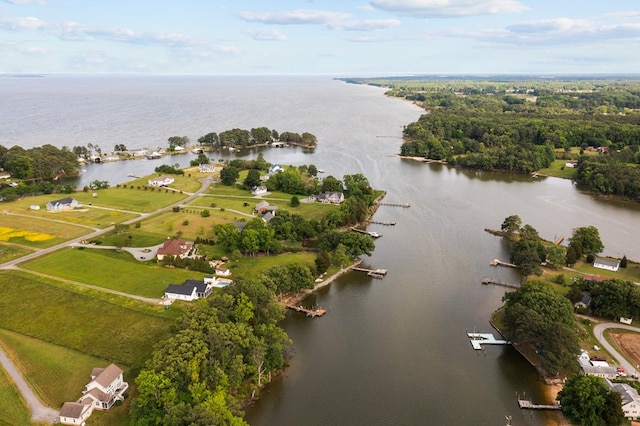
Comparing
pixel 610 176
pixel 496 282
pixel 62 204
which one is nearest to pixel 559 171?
pixel 610 176

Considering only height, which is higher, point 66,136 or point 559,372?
point 66,136

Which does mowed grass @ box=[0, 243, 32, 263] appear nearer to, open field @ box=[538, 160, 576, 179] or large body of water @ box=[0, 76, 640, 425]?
large body of water @ box=[0, 76, 640, 425]

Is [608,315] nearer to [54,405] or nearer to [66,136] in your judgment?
[54,405]

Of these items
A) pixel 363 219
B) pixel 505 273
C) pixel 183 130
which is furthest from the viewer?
pixel 183 130

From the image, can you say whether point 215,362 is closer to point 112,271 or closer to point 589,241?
point 112,271

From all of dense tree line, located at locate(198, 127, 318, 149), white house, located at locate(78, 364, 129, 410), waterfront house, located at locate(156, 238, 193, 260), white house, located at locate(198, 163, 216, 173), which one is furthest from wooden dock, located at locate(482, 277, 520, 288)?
dense tree line, located at locate(198, 127, 318, 149)

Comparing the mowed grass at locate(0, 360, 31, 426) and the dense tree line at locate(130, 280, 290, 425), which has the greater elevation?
the dense tree line at locate(130, 280, 290, 425)

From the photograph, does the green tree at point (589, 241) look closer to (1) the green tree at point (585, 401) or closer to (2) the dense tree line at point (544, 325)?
(2) the dense tree line at point (544, 325)

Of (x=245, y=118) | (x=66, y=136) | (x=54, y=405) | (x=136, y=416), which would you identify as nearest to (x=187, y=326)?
(x=136, y=416)
